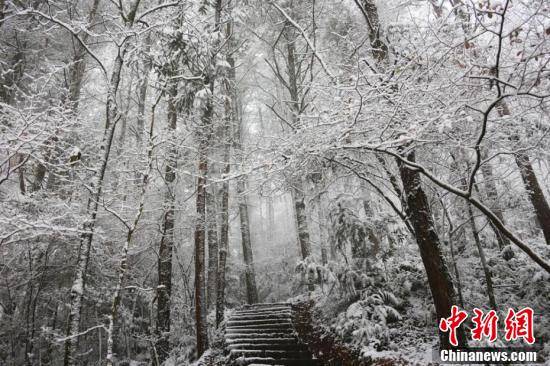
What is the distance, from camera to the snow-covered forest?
3498mm

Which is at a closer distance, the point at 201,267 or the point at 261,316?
the point at 201,267

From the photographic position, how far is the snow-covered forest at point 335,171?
3498mm

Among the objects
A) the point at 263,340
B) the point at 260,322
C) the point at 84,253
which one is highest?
the point at 84,253

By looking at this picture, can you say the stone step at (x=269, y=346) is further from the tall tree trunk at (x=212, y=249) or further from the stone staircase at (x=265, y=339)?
the tall tree trunk at (x=212, y=249)

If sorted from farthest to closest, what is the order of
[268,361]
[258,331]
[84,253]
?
[258,331], [268,361], [84,253]

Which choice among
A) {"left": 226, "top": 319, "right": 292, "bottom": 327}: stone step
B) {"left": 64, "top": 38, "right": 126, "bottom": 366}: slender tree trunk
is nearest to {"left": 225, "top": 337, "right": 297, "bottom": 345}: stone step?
{"left": 226, "top": 319, "right": 292, "bottom": 327}: stone step

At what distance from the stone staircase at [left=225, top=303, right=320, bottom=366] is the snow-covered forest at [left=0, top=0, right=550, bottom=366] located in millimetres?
195

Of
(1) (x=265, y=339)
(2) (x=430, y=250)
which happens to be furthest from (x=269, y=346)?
(2) (x=430, y=250)

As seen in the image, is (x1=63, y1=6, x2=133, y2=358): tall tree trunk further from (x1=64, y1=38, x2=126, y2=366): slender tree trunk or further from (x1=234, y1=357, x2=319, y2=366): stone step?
(x1=234, y1=357, x2=319, y2=366): stone step

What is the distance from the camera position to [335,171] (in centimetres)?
603

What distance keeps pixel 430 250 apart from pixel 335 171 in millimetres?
2191

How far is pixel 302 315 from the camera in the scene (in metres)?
8.57

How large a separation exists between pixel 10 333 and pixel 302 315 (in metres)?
9.02

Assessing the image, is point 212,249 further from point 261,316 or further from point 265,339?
point 265,339
